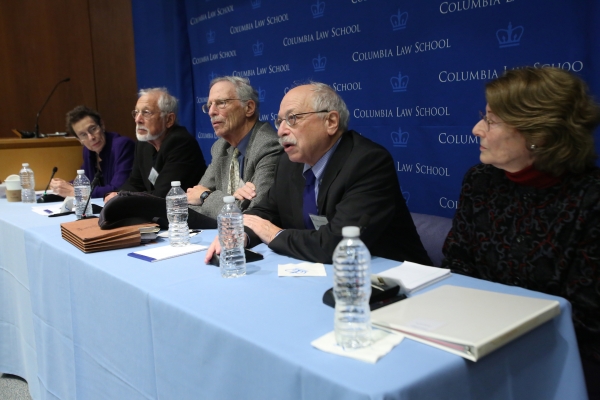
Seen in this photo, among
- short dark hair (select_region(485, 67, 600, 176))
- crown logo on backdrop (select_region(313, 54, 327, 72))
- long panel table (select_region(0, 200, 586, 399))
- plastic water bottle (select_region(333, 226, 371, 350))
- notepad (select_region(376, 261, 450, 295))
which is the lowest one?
long panel table (select_region(0, 200, 586, 399))

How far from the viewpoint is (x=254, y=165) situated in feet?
8.99

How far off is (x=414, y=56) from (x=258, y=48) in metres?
1.47

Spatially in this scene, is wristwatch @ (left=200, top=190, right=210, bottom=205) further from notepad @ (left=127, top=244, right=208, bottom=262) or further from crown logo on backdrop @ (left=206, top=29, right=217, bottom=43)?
crown logo on backdrop @ (left=206, top=29, right=217, bottom=43)

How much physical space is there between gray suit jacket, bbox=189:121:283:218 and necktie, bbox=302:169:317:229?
40 cm

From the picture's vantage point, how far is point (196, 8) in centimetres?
462

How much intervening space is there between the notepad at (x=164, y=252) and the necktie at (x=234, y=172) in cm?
92

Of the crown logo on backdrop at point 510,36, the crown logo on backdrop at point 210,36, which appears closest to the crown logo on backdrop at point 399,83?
the crown logo on backdrop at point 510,36

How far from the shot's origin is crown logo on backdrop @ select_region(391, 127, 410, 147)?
123 inches

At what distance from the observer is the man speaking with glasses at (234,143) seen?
272 centimetres

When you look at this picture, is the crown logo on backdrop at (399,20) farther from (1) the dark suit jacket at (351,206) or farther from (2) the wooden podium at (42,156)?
(2) the wooden podium at (42,156)

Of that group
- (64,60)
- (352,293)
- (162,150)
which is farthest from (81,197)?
(64,60)

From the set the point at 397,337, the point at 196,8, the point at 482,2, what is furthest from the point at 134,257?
the point at 196,8

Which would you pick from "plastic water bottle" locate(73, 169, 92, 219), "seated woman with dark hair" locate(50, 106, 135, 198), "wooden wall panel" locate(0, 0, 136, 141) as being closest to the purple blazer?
"seated woman with dark hair" locate(50, 106, 135, 198)

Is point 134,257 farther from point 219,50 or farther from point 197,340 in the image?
point 219,50
